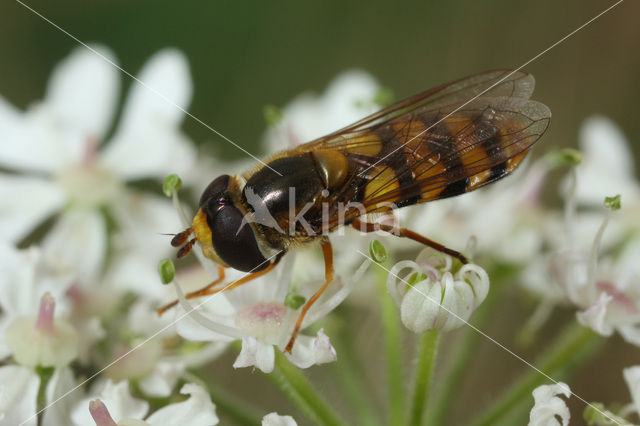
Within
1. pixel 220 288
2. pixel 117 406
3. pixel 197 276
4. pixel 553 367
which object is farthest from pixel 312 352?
pixel 553 367

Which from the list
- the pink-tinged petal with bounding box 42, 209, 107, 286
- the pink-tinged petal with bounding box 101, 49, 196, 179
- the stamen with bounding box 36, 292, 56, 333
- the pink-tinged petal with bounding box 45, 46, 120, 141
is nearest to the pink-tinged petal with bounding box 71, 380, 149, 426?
the stamen with bounding box 36, 292, 56, 333

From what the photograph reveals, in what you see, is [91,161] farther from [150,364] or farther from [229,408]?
[229,408]

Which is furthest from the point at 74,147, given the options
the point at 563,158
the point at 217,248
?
the point at 563,158

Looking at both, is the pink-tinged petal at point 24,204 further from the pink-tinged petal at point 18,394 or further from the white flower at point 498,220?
the white flower at point 498,220

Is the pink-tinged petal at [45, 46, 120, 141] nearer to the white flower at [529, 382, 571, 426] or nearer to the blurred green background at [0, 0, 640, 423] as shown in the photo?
the blurred green background at [0, 0, 640, 423]

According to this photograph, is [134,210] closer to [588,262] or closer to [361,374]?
[361,374]
